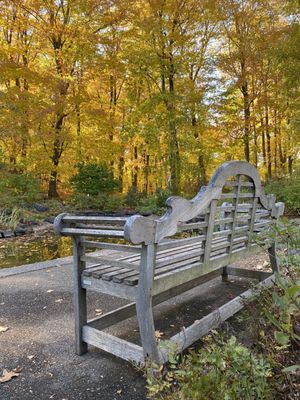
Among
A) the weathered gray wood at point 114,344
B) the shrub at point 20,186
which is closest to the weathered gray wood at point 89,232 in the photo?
the weathered gray wood at point 114,344

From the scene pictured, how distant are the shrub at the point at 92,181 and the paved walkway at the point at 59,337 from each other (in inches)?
353

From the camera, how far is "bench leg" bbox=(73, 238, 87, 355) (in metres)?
2.18

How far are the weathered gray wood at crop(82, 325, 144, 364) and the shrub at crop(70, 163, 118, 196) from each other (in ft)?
36.1

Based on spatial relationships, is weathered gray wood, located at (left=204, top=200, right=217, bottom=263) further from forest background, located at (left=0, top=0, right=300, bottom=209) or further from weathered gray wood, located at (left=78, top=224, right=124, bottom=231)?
forest background, located at (left=0, top=0, right=300, bottom=209)

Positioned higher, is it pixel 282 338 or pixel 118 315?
pixel 282 338

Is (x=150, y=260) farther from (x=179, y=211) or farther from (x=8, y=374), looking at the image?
(x=8, y=374)

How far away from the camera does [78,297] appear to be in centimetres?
220

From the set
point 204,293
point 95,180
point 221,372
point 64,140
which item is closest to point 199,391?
point 221,372

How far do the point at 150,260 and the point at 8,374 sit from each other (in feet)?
3.79

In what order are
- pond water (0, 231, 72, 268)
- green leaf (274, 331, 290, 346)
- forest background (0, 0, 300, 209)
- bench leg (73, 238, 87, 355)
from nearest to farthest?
green leaf (274, 331, 290, 346) → bench leg (73, 238, 87, 355) → pond water (0, 231, 72, 268) → forest background (0, 0, 300, 209)

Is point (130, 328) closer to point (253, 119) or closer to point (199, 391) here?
point (199, 391)

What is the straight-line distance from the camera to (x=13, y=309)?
305 centimetres

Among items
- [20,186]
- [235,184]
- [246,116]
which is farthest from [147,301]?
[246,116]

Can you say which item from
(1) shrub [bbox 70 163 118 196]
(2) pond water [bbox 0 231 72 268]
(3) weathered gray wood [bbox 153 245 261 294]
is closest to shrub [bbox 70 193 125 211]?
(1) shrub [bbox 70 163 118 196]
